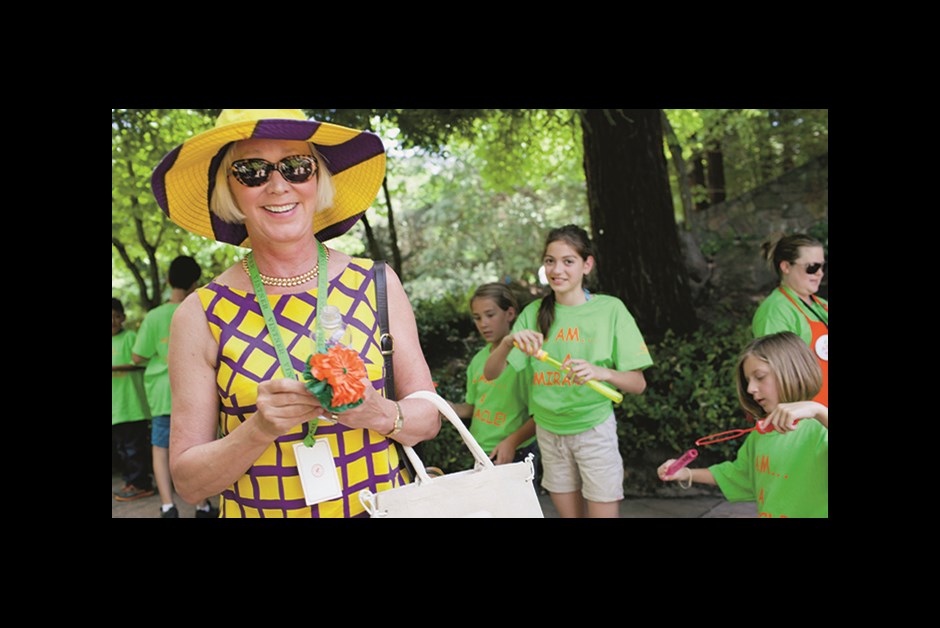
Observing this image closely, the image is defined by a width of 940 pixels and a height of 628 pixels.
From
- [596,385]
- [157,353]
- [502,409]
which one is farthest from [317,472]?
[157,353]

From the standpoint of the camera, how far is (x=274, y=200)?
2094mm

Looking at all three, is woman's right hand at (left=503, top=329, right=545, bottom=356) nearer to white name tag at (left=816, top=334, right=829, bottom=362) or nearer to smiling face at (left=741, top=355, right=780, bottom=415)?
smiling face at (left=741, top=355, right=780, bottom=415)

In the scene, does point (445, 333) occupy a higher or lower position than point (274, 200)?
lower

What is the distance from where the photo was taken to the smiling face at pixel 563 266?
4.30m

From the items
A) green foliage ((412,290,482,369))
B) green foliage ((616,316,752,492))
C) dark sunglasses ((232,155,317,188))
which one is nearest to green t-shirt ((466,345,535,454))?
green foliage ((616,316,752,492))

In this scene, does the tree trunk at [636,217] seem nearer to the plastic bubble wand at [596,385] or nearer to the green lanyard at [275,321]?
the plastic bubble wand at [596,385]

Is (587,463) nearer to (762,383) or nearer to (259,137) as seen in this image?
(762,383)

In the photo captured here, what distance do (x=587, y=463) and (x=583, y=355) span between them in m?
0.59

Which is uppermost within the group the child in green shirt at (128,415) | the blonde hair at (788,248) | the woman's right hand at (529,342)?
the blonde hair at (788,248)

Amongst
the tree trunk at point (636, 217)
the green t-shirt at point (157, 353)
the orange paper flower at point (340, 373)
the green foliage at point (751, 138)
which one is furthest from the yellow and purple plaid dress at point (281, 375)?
the green foliage at point (751, 138)

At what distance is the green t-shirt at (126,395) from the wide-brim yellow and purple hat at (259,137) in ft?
15.5

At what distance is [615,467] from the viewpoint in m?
4.20

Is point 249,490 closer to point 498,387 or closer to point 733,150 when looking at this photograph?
point 498,387

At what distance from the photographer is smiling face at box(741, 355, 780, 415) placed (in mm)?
3266
